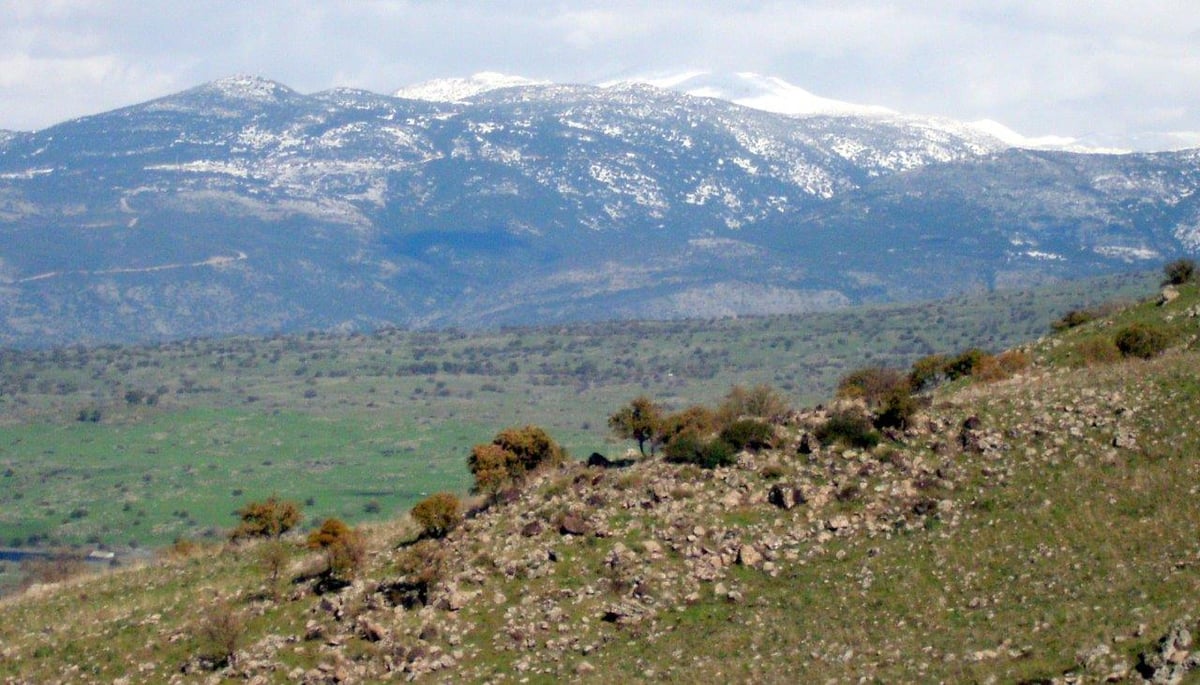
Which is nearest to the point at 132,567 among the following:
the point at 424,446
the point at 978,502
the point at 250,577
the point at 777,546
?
the point at 250,577

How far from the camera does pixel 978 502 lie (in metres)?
36.8

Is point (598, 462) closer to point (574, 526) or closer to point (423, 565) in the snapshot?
point (574, 526)

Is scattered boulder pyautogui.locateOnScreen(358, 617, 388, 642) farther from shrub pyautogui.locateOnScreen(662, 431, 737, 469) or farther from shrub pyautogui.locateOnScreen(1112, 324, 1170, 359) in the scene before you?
shrub pyautogui.locateOnScreen(1112, 324, 1170, 359)

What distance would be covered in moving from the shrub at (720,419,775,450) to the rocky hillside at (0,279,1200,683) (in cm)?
38

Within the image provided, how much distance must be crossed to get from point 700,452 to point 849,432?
4.08 meters

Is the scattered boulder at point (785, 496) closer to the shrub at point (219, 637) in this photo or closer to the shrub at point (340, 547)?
the shrub at point (340, 547)

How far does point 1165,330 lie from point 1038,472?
1456cm

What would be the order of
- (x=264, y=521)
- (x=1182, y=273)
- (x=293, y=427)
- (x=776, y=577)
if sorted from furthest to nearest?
(x=293, y=427)
(x=1182, y=273)
(x=264, y=521)
(x=776, y=577)

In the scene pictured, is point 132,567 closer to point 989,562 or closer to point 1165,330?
point 989,562

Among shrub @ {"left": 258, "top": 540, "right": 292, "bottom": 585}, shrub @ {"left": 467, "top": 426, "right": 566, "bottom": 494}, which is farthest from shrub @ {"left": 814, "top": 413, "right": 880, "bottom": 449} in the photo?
shrub @ {"left": 258, "top": 540, "right": 292, "bottom": 585}

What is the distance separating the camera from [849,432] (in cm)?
4103

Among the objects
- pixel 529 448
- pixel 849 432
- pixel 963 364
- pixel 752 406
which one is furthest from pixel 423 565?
pixel 963 364

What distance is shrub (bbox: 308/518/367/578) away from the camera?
39906 millimetres

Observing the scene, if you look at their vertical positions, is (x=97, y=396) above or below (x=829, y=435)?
below
